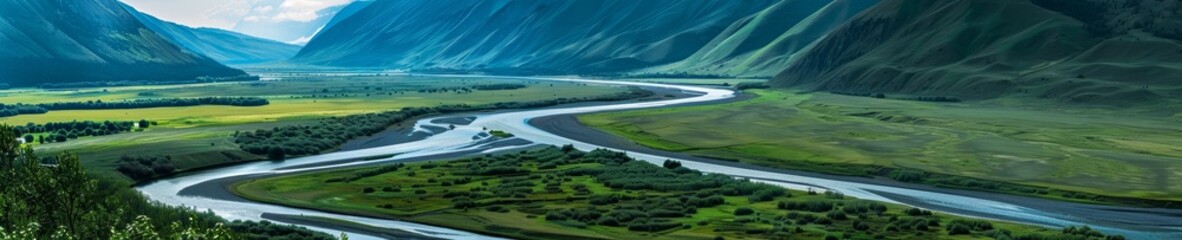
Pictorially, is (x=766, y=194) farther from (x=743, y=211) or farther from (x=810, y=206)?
(x=743, y=211)

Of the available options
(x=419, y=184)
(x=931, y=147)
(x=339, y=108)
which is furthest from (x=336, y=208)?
(x=339, y=108)

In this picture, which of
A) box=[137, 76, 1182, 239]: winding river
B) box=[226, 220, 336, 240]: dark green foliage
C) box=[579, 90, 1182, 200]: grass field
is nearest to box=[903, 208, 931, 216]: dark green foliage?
box=[137, 76, 1182, 239]: winding river

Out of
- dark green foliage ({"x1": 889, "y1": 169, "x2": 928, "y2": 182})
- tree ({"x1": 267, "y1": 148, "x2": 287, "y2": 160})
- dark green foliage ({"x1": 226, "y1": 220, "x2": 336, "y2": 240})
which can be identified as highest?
dark green foliage ({"x1": 889, "y1": 169, "x2": 928, "y2": 182})

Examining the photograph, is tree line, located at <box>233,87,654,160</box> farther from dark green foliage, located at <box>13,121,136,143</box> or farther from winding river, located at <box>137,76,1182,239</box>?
dark green foliage, located at <box>13,121,136,143</box>

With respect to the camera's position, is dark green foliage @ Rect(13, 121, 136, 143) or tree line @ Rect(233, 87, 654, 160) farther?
dark green foliage @ Rect(13, 121, 136, 143)

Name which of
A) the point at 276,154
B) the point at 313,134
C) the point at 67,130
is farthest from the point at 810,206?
the point at 67,130

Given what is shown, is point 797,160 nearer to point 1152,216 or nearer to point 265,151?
point 1152,216

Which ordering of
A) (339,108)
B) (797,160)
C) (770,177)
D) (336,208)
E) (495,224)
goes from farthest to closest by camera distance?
1. (339,108)
2. (797,160)
3. (770,177)
4. (336,208)
5. (495,224)
